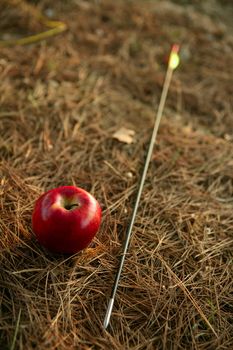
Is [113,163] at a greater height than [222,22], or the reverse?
[222,22]

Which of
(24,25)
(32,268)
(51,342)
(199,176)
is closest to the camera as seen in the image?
(51,342)

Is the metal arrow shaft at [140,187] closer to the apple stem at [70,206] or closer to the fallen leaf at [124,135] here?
the fallen leaf at [124,135]

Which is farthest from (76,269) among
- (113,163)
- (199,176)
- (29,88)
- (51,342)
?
(29,88)

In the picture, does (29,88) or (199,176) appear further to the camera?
(29,88)

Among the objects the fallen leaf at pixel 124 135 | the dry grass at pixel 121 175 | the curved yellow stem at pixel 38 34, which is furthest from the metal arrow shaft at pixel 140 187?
the curved yellow stem at pixel 38 34

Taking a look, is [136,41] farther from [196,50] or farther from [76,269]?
[76,269]

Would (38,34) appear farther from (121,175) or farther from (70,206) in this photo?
(70,206)

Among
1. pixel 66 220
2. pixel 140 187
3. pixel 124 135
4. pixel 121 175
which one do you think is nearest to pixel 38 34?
pixel 124 135
